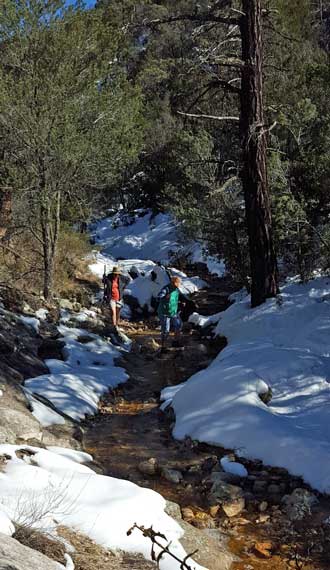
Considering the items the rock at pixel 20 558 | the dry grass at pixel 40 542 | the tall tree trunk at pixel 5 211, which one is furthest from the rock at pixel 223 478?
the tall tree trunk at pixel 5 211

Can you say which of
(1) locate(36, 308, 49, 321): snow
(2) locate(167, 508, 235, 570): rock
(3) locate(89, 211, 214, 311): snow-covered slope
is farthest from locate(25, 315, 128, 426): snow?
(3) locate(89, 211, 214, 311): snow-covered slope

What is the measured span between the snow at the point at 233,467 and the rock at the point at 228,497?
24 centimetres

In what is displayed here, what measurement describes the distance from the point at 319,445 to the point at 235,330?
5122 millimetres

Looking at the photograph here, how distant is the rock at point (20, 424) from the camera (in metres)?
5.32

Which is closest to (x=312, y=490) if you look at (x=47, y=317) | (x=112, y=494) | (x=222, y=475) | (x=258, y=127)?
(x=222, y=475)

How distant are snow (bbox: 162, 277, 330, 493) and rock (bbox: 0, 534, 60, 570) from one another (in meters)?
2.90

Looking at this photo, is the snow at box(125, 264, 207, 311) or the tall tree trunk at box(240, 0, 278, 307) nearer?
the tall tree trunk at box(240, 0, 278, 307)

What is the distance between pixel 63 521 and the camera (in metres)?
3.47

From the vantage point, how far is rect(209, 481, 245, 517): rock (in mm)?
4660

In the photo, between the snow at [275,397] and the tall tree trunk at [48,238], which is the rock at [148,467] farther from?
the tall tree trunk at [48,238]

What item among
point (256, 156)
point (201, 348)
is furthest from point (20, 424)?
point (256, 156)

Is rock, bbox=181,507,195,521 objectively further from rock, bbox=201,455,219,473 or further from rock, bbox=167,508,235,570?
rock, bbox=201,455,219,473

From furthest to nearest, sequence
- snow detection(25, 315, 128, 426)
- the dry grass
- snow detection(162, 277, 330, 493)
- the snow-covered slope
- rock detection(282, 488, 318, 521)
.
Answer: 1. the snow-covered slope
2. snow detection(25, 315, 128, 426)
3. snow detection(162, 277, 330, 493)
4. rock detection(282, 488, 318, 521)
5. the dry grass

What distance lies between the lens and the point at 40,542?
2918 millimetres
